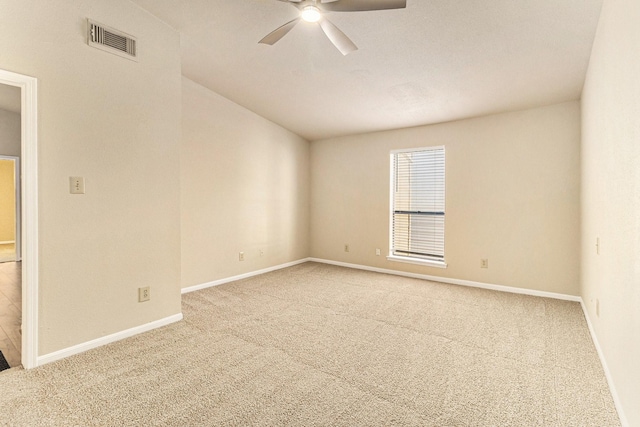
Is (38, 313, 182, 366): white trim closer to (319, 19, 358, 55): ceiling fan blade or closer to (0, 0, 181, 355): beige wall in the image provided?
(0, 0, 181, 355): beige wall

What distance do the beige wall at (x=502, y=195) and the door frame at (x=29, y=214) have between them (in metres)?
4.36

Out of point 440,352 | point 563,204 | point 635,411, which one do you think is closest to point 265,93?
point 440,352

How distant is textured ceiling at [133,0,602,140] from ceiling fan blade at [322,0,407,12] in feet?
1.63

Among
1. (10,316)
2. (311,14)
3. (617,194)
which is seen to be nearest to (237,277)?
(10,316)

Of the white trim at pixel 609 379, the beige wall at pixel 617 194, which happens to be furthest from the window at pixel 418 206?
the beige wall at pixel 617 194

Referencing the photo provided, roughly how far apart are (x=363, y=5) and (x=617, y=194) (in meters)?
1.96

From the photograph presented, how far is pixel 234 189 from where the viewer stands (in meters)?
4.88

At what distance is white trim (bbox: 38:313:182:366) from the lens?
8.04 feet

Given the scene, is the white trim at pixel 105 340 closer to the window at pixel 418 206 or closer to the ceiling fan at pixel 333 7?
the ceiling fan at pixel 333 7

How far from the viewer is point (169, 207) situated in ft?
10.5

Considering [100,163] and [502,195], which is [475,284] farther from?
[100,163]

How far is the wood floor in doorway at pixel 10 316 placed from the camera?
2613mm

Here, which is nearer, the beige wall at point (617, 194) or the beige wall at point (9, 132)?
the beige wall at point (617, 194)

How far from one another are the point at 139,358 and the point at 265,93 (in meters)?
3.42
